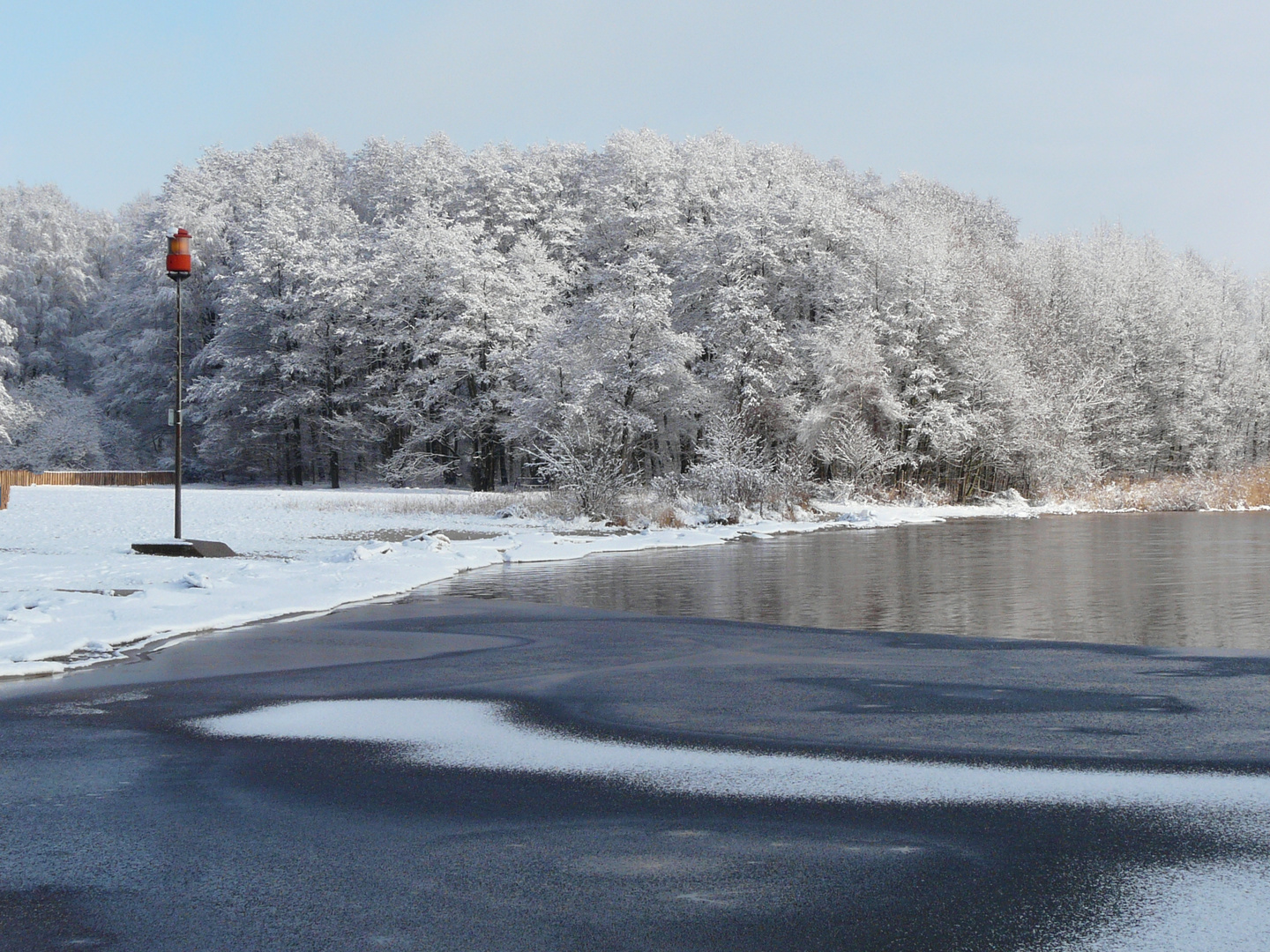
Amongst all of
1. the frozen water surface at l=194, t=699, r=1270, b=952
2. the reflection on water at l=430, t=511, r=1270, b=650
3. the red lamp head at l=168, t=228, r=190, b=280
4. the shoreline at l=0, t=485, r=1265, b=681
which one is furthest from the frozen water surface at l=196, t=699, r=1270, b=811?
the red lamp head at l=168, t=228, r=190, b=280

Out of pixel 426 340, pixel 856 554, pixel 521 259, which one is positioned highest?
pixel 521 259

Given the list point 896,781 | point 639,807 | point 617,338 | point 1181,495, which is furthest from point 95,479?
point 896,781

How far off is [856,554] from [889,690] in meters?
16.1

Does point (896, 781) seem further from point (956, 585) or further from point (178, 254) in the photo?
point (178, 254)

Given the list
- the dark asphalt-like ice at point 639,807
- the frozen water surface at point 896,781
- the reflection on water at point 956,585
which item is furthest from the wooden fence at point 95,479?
the frozen water surface at point 896,781

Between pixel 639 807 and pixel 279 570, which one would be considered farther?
pixel 279 570

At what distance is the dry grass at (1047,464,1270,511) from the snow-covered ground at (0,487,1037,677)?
5358mm

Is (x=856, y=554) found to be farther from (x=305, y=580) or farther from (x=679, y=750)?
(x=679, y=750)

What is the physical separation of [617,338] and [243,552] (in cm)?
2759

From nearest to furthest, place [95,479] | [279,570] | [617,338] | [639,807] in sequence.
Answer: [639,807] < [279,570] < [617,338] < [95,479]

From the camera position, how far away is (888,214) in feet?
220

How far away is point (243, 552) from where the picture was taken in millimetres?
21812

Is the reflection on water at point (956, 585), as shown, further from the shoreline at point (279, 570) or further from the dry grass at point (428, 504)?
the dry grass at point (428, 504)

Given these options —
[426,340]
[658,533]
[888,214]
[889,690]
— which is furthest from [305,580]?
[888,214]
